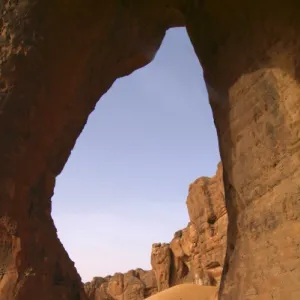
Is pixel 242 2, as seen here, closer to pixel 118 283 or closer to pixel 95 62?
pixel 95 62

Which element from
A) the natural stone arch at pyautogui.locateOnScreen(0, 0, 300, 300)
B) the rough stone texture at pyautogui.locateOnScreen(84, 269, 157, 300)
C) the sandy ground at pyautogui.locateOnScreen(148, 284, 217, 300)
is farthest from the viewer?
the rough stone texture at pyautogui.locateOnScreen(84, 269, 157, 300)

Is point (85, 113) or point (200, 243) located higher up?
point (85, 113)

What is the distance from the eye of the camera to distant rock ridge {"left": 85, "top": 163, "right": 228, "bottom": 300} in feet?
86.6

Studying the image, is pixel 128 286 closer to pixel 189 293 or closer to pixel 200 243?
pixel 200 243

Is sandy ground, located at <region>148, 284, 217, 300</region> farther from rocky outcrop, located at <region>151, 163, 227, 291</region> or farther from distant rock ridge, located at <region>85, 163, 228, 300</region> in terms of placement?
rocky outcrop, located at <region>151, 163, 227, 291</region>

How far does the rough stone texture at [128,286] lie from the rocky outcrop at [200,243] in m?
5.00

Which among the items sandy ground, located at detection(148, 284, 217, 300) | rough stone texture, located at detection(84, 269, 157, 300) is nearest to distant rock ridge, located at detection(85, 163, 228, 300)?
rough stone texture, located at detection(84, 269, 157, 300)

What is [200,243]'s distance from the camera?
1107 inches

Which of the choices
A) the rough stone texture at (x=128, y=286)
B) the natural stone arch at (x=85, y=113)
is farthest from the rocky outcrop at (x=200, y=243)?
the natural stone arch at (x=85, y=113)

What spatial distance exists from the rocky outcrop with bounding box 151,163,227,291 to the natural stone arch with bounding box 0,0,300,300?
18637 millimetres

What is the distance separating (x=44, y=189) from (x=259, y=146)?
331cm

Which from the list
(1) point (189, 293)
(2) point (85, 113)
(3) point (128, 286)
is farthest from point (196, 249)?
(2) point (85, 113)

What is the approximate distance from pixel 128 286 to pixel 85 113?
37.7 metres

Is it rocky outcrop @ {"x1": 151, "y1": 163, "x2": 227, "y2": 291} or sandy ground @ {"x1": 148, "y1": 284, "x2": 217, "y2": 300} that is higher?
rocky outcrop @ {"x1": 151, "y1": 163, "x2": 227, "y2": 291}
